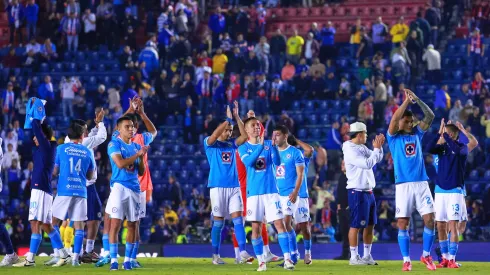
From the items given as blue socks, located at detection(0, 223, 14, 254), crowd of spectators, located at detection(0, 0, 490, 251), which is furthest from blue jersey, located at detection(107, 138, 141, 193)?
crowd of spectators, located at detection(0, 0, 490, 251)

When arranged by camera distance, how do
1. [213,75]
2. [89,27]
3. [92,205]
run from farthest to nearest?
[89,27] → [213,75] → [92,205]

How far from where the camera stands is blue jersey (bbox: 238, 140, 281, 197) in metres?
19.0

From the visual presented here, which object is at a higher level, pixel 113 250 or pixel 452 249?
pixel 113 250

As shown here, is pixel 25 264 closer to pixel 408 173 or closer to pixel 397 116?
pixel 408 173

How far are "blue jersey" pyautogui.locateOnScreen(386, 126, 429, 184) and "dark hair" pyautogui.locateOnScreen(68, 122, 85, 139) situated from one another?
5557 millimetres

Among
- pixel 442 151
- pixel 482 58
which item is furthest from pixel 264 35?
pixel 442 151

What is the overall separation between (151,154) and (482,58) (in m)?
11.1

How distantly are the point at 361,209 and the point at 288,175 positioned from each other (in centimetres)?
150

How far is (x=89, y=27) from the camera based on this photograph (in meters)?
41.5

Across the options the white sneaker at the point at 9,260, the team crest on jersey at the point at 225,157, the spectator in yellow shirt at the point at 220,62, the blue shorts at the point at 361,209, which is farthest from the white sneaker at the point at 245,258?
the spectator in yellow shirt at the point at 220,62

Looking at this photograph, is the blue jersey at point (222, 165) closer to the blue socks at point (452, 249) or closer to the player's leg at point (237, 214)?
the player's leg at point (237, 214)

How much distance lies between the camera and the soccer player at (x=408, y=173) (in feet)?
63.2

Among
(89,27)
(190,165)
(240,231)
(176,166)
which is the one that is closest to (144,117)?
(240,231)

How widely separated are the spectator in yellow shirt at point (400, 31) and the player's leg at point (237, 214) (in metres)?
17.2
